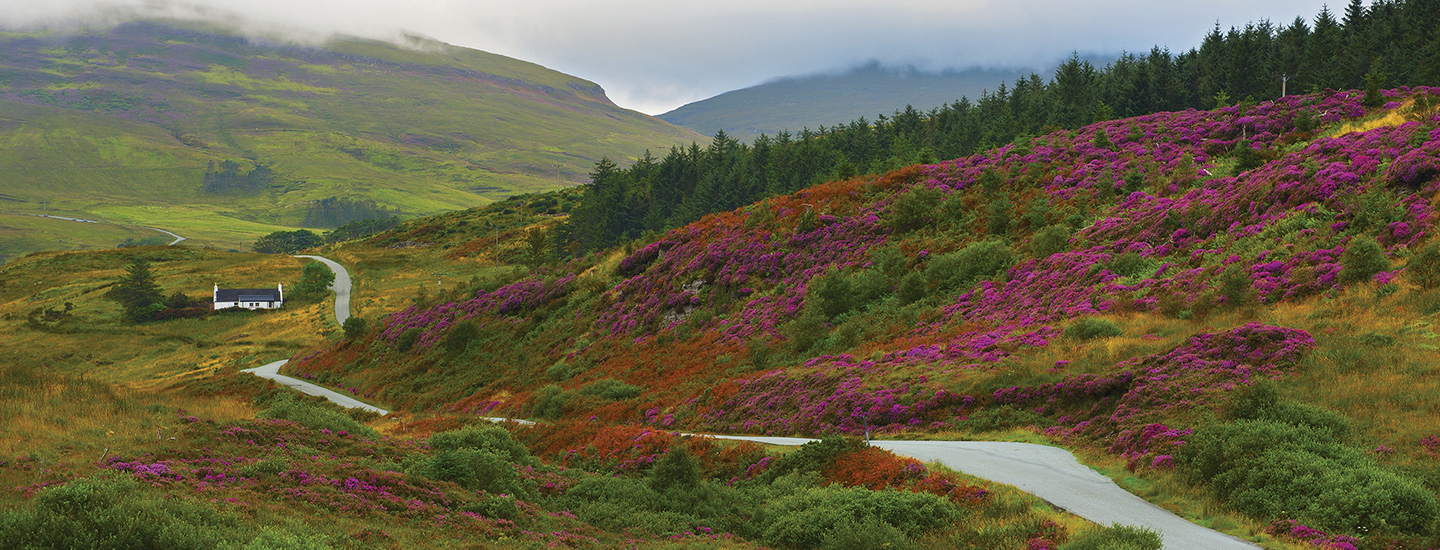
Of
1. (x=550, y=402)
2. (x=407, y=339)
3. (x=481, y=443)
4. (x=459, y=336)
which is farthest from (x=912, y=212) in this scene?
(x=407, y=339)

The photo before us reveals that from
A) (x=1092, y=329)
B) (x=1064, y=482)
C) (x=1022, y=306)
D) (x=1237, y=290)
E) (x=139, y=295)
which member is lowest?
(x=139, y=295)

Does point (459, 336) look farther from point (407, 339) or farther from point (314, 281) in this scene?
point (314, 281)

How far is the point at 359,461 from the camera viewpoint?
1698 cm

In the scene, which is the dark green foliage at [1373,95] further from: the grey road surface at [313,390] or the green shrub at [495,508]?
the grey road surface at [313,390]

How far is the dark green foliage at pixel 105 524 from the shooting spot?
356 inches

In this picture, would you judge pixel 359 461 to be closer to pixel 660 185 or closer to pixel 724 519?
pixel 724 519

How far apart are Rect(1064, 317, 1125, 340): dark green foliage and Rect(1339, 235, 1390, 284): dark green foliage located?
20.3 feet

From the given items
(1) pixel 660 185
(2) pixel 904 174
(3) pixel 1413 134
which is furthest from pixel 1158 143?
(1) pixel 660 185

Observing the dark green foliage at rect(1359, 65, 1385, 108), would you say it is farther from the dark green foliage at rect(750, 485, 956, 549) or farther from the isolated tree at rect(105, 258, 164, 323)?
the isolated tree at rect(105, 258, 164, 323)

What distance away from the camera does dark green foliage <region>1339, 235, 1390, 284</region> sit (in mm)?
22266

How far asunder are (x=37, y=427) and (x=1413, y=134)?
41804mm

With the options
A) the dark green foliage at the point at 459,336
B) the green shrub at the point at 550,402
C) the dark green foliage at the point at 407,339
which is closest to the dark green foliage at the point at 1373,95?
the green shrub at the point at 550,402

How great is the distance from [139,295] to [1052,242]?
411ft

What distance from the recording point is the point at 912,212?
46.0m
